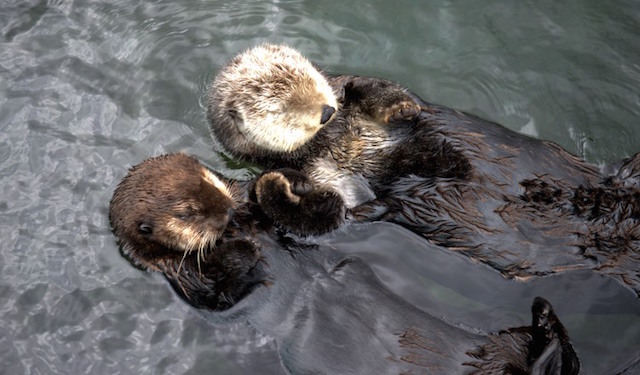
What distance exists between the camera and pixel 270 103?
3.84 meters

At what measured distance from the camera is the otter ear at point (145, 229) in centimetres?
346

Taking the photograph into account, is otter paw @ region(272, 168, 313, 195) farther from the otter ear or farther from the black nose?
the otter ear

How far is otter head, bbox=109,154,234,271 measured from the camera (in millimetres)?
3475

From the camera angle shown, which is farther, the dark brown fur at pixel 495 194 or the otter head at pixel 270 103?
the otter head at pixel 270 103

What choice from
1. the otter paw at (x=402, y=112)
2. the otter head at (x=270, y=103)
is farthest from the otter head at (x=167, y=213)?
the otter paw at (x=402, y=112)

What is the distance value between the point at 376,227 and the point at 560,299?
1054 mm

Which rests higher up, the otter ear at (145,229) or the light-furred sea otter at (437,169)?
the light-furred sea otter at (437,169)

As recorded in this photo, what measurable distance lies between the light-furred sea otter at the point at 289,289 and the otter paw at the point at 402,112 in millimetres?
722

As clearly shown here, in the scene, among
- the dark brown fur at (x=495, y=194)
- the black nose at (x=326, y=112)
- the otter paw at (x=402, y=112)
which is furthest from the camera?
the otter paw at (x=402, y=112)

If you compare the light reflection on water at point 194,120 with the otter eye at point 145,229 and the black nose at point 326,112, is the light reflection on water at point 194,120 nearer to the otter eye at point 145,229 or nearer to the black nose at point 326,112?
the otter eye at point 145,229

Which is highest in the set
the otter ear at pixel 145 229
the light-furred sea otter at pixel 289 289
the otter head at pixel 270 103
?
the otter head at pixel 270 103

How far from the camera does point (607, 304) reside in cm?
338

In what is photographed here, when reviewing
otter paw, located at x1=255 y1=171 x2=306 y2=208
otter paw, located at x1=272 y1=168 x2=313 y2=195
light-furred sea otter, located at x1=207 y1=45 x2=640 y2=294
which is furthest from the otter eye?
light-furred sea otter, located at x1=207 y1=45 x2=640 y2=294

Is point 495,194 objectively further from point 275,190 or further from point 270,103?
point 270,103
